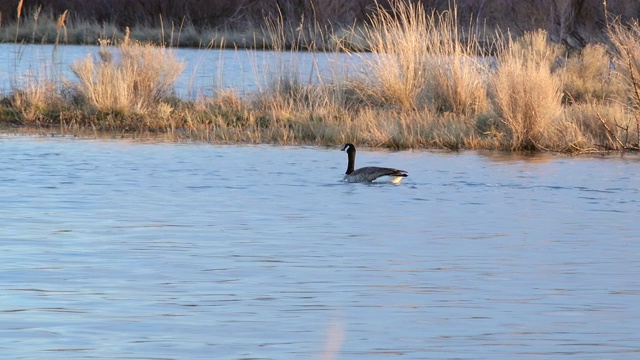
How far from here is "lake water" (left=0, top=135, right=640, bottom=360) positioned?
6824mm

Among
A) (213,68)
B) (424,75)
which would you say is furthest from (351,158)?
(213,68)

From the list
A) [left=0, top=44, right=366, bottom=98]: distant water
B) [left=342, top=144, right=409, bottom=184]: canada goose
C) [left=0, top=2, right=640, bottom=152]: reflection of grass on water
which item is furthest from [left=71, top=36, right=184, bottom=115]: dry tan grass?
[left=342, top=144, right=409, bottom=184]: canada goose

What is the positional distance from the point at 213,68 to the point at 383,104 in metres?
12.6

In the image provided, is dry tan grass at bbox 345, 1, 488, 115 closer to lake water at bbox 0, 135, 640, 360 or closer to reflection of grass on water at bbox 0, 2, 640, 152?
reflection of grass on water at bbox 0, 2, 640, 152

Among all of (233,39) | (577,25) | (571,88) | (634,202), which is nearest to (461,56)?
(571,88)

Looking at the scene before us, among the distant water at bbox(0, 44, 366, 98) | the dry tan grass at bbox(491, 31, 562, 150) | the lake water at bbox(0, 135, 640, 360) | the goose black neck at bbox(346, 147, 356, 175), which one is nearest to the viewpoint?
the lake water at bbox(0, 135, 640, 360)

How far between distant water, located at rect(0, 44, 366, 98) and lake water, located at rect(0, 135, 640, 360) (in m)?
6.28

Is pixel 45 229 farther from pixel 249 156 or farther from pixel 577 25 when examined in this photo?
pixel 577 25

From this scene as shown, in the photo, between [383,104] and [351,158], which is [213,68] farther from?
[351,158]

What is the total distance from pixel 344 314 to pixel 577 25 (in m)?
32.9

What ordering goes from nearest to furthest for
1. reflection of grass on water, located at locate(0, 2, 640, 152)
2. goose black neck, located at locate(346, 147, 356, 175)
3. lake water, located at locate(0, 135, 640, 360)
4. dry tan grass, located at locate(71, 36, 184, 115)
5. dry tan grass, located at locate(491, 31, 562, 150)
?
lake water, located at locate(0, 135, 640, 360) → goose black neck, located at locate(346, 147, 356, 175) → dry tan grass, located at locate(491, 31, 562, 150) → reflection of grass on water, located at locate(0, 2, 640, 152) → dry tan grass, located at locate(71, 36, 184, 115)

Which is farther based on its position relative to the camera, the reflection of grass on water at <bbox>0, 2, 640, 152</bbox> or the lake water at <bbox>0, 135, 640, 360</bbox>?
the reflection of grass on water at <bbox>0, 2, 640, 152</bbox>

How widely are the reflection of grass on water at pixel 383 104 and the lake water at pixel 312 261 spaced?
2.33m

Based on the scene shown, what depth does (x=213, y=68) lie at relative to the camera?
3316 centimetres
